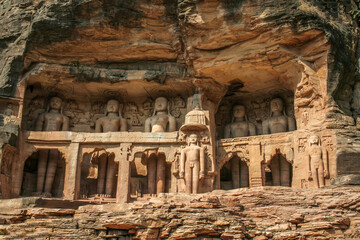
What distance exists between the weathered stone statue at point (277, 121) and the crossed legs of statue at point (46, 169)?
29.5 feet

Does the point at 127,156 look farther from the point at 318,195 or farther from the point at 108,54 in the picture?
the point at 318,195

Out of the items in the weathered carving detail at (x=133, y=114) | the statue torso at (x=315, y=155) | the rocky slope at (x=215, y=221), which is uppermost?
the weathered carving detail at (x=133, y=114)

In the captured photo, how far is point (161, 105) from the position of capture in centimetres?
1898

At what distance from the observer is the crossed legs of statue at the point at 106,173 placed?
17750mm

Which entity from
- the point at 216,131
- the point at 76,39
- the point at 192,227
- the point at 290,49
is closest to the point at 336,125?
the point at 290,49

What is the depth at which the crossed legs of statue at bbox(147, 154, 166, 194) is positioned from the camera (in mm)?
17477

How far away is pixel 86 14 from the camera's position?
16672 millimetres

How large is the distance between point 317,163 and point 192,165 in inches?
179

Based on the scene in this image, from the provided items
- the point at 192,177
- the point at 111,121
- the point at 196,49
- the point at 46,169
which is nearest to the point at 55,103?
the point at 111,121

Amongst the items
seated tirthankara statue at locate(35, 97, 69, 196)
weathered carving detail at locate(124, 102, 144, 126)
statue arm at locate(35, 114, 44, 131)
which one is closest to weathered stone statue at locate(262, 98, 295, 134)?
weathered carving detail at locate(124, 102, 144, 126)

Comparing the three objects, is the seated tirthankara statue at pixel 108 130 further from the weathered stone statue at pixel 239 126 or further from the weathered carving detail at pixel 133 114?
the weathered stone statue at pixel 239 126

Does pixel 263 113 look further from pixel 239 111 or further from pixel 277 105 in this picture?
pixel 239 111

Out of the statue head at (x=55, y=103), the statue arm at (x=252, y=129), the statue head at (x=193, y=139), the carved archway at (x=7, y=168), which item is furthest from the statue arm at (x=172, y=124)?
the carved archway at (x=7, y=168)

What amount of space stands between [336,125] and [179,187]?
245 inches
